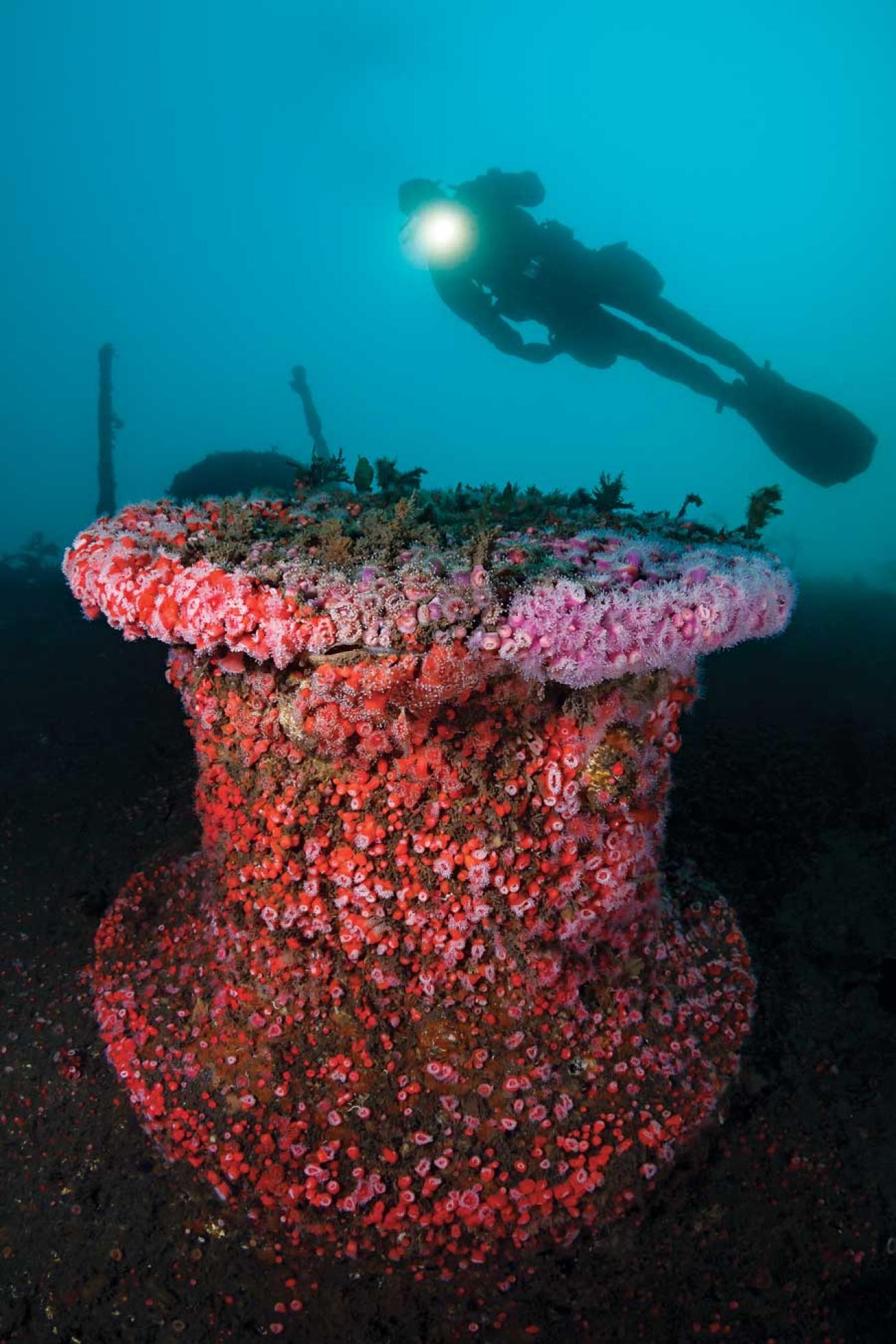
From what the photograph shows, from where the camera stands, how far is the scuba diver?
15.5 metres

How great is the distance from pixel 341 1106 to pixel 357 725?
1773 millimetres

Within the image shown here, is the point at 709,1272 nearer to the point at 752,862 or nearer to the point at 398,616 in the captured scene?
the point at 752,862

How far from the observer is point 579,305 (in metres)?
15.8

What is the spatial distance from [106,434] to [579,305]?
14932 millimetres

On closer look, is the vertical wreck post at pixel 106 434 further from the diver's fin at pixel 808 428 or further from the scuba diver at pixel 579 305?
the diver's fin at pixel 808 428

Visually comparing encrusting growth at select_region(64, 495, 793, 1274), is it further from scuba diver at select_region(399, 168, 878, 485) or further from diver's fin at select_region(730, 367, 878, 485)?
diver's fin at select_region(730, 367, 878, 485)

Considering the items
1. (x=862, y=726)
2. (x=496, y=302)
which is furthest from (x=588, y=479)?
(x=862, y=726)

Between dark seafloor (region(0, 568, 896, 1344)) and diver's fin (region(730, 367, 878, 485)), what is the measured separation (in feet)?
44.2

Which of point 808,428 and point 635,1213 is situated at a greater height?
point 808,428

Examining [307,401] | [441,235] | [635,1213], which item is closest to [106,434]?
[307,401]

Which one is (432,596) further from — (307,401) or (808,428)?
(307,401)

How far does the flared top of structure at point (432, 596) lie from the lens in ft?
7.60

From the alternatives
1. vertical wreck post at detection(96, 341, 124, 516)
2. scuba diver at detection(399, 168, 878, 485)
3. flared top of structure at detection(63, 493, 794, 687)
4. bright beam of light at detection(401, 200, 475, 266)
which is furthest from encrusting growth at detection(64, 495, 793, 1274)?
vertical wreck post at detection(96, 341, 124, 516)

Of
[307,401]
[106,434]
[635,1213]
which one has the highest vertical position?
[307,401]
